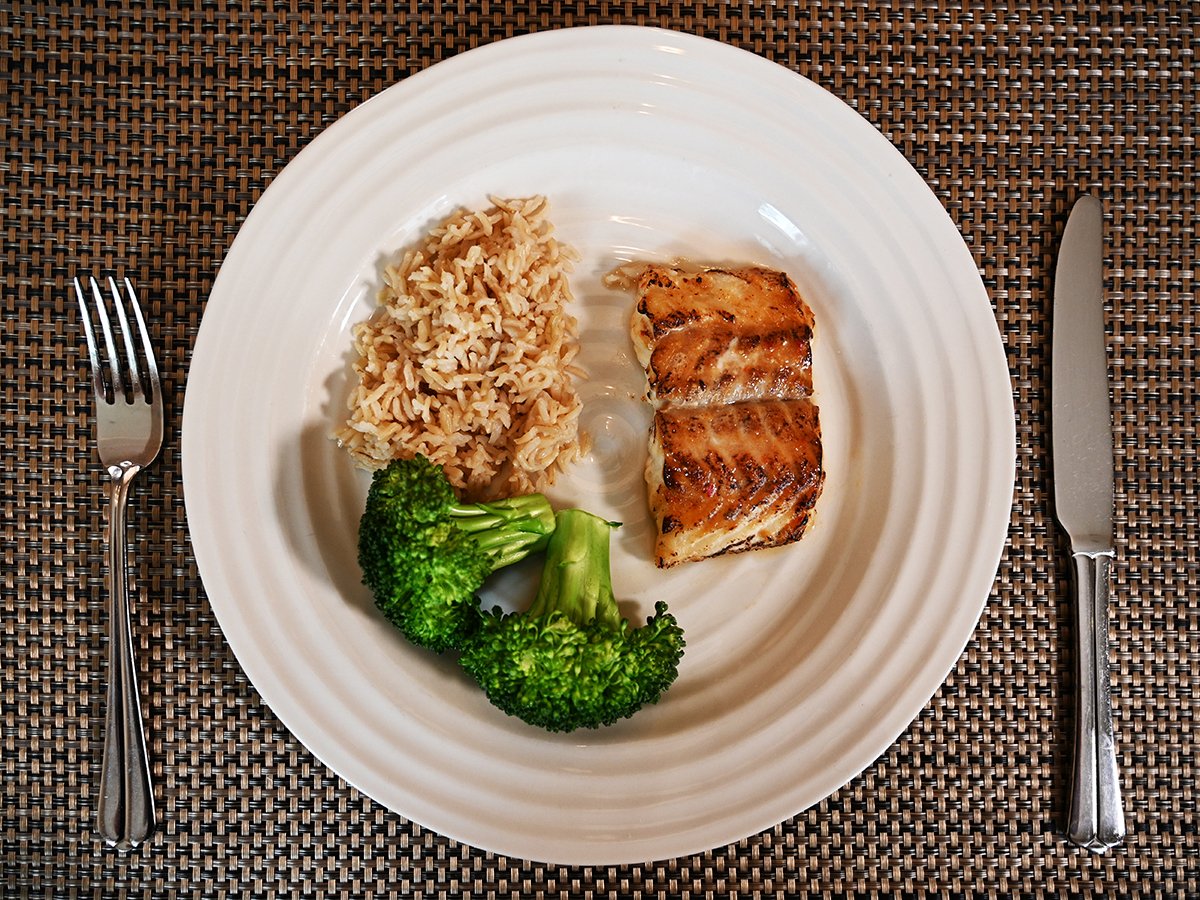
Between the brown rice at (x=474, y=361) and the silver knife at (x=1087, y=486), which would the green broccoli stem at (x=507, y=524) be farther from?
the silver knife at (x=1087, y=486)

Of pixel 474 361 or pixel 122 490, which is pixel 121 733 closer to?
pixel 122 490

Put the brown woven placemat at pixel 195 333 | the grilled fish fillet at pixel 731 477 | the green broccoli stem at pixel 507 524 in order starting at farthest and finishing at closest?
the brown woven placemat at pixel 195 333 → the grilled fish fillet at pixel 731 477 → the green broccoli stem at pixel 507 524

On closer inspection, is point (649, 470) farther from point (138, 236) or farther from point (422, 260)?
point (138, 236)

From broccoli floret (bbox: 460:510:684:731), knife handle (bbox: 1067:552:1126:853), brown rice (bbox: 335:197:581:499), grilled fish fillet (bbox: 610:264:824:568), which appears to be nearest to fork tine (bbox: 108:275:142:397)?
brown rice (bbox: 335:197:581:499)

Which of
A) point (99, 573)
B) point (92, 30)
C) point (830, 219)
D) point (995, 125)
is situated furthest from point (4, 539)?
point (995, 125)

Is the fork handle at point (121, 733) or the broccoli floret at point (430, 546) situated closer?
the broccoli floret at point (430, 546)

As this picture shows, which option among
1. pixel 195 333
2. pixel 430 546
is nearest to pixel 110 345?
pixel 195 333

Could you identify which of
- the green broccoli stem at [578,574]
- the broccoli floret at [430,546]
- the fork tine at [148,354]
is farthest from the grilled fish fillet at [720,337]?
the fork tine at [148,354]
